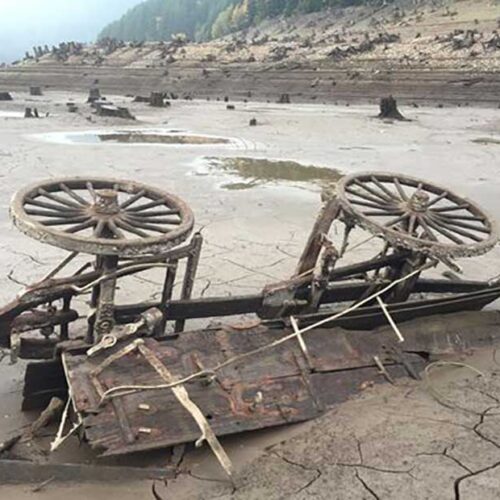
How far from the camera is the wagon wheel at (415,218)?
413 centimetres

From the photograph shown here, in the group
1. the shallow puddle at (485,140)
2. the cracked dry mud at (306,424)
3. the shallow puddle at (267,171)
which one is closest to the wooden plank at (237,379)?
the cracked dry mud at (306,424)

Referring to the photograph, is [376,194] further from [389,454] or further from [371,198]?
[389,454]

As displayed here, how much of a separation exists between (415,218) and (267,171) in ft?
22.3

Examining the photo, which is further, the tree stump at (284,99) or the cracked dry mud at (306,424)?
the tree stump at (284,99)

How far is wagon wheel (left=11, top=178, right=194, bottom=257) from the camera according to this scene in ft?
11.3

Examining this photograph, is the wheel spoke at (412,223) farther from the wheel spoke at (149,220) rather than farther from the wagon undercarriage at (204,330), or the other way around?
the wheel spoke at (149,220)

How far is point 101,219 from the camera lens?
3.94 meters

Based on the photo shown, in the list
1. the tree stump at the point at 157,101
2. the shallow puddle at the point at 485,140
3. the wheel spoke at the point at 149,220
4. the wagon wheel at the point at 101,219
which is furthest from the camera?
the tree stump at the point at 157,101

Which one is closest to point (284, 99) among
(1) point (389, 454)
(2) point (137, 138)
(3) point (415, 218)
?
(2) point (137, 138)

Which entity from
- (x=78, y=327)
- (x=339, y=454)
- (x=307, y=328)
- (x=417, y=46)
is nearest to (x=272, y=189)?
(x=78, y=327)

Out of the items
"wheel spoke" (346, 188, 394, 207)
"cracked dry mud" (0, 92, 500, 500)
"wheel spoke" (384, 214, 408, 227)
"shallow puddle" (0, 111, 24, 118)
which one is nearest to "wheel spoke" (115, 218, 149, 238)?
"cracked dry mud" (0, 92, 500, 500)

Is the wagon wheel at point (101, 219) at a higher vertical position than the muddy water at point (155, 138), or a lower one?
higher

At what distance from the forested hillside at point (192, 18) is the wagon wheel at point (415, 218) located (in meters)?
72.7

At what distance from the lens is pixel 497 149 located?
14.2 metres
